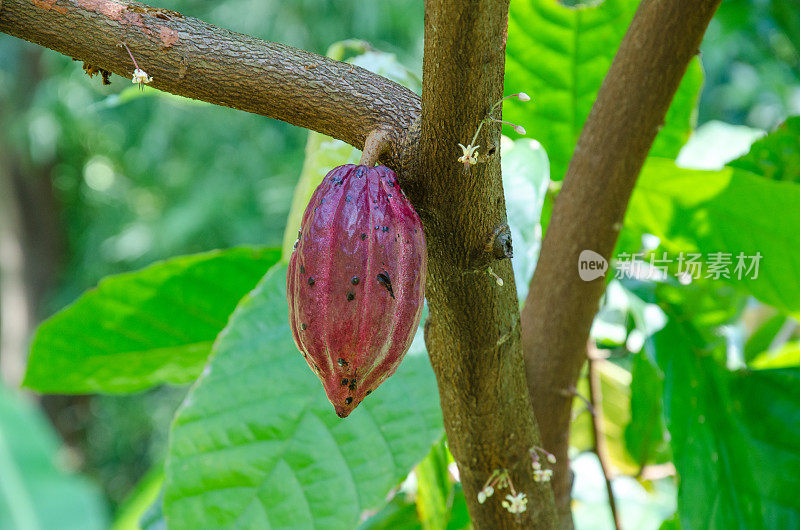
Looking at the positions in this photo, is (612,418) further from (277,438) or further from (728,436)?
(277,438)

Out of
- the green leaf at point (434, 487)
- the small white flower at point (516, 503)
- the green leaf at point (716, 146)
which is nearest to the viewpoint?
the small white flower at point (516, 503)

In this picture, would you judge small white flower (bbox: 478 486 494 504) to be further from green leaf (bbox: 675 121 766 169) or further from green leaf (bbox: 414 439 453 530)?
green leaf (bbox: 675 121 766 169)

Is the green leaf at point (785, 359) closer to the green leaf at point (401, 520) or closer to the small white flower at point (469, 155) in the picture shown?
the green leaf at point (401, 520)

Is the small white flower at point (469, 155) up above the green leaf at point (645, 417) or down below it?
above

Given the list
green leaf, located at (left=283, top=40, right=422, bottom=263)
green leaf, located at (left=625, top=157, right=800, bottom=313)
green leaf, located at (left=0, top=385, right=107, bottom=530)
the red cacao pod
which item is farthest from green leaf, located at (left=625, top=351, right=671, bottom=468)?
green leaf, located at (left=0, top=385, right=107, bottom=530)

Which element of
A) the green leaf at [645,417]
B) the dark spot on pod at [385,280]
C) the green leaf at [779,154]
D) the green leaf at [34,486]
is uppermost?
the green leaf at [779,154]

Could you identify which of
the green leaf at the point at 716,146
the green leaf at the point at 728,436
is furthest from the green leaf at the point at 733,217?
the green leaf at the point at 716,146

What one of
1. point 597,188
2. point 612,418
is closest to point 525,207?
point 597,188
